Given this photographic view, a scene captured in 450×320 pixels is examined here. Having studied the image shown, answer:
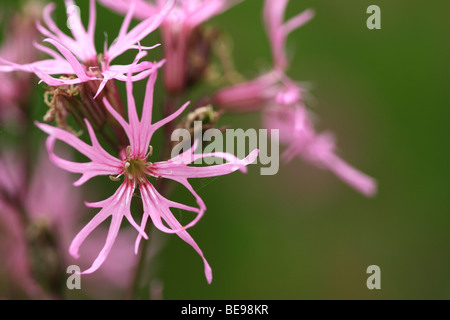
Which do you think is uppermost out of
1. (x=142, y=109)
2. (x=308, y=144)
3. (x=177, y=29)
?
(x=177, y=29)

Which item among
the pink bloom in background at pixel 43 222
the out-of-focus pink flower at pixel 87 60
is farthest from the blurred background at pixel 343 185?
the out-of-focus pink flower at pixel 87 60

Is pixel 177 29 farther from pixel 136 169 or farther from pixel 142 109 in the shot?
pixel 136 169

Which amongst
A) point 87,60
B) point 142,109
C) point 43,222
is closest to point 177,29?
point 142,109

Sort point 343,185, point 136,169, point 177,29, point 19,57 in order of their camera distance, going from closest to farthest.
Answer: point 136,169, point 177,29, point 19,57, point 343,185

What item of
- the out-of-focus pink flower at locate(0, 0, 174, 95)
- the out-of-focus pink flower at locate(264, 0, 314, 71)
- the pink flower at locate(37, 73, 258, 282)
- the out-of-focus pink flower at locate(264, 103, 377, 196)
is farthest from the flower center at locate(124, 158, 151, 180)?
the out-of-focus pink flower at locate(264, 0, 314, 71)

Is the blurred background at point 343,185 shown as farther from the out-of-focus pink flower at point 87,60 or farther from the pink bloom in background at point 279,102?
the out-of-focus pink flower at point 87,60

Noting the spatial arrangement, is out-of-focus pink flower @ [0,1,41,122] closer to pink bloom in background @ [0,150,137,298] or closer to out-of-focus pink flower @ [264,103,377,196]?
pink bloom in background @ [0,150,137,298]
